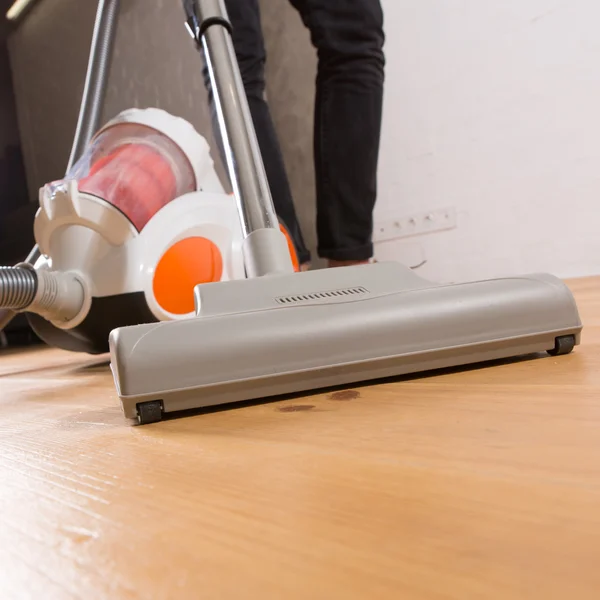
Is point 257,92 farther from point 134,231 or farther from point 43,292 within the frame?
point 43,292

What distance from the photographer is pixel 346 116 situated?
4.27 ft

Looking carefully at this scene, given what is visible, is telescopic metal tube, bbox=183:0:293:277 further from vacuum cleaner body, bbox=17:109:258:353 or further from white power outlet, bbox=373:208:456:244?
white power outlet, bbox=373:208:456:244

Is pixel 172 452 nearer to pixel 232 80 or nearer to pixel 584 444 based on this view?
pixel 584 444

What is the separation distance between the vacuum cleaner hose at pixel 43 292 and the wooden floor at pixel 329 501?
480 millimetres

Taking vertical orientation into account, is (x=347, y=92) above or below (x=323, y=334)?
above

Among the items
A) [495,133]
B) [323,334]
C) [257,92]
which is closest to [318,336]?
[323,334]

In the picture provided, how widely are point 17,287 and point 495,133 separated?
1743 mm

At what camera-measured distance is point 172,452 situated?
42 centimetres

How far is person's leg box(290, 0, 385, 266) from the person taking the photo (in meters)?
1.29

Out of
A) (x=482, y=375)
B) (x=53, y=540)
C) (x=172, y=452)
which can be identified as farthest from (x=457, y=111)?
(x=53, y=540)

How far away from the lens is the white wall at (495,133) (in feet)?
6.48

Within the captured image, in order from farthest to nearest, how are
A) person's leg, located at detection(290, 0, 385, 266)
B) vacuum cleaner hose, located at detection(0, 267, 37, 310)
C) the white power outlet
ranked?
1. the white power outlet
2. person's leg, located at detection(290, 0, 385, 266)
3. vacuum cleaner hose, located at detection(0, 267, 37, 310)

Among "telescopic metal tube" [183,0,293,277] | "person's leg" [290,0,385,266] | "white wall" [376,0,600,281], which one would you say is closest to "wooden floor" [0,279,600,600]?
"telescopic metal tube" [183,0,293,277]

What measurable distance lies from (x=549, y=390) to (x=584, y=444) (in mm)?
147
